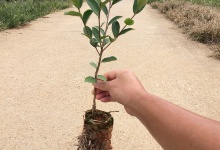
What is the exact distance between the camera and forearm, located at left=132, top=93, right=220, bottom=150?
930mm

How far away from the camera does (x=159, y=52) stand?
414 cm

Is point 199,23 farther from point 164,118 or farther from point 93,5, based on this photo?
point 164,118

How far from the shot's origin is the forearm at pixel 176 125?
93 cm

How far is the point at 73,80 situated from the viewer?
2.98 meters

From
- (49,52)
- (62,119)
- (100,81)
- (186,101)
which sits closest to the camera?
(100,81)

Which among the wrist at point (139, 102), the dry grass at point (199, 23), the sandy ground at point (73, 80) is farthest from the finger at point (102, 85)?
the dry grass at point (199, 23)

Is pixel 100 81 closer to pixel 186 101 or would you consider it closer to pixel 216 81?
pixel 186 101

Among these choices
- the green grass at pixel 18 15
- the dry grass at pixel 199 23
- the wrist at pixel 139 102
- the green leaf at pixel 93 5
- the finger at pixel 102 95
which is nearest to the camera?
the wrist at pixel 139 102

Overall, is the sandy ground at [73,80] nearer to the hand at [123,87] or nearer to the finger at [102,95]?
the finger at [102,95]

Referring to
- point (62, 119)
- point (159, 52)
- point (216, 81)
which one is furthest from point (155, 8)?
point (62, 119)

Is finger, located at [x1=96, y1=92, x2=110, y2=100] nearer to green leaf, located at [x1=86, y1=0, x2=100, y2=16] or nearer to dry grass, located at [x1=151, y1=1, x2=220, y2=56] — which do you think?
green leaf, located at [x1=86, y1=0, x2=100, y2=16]

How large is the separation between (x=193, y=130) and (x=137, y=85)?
33 cm

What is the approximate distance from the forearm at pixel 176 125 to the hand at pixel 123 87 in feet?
0.11

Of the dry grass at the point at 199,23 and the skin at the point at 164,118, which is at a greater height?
the skin at the point at 164,118
